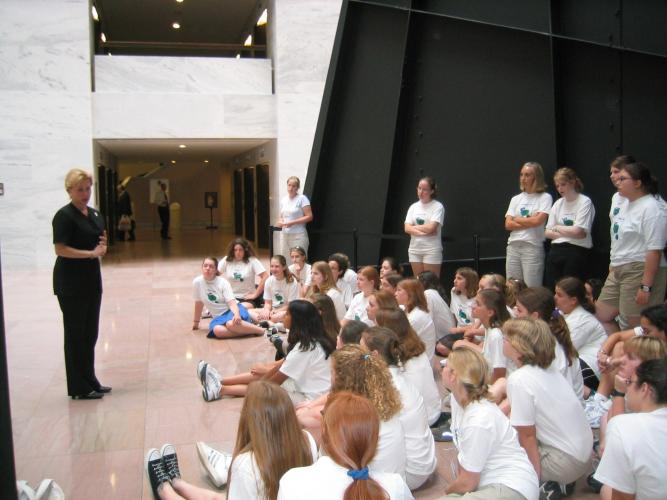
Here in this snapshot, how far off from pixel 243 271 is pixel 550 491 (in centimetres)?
675

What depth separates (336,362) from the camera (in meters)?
3.61

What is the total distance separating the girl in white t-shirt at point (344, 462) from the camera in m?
2.51

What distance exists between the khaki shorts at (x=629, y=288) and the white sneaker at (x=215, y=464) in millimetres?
3595

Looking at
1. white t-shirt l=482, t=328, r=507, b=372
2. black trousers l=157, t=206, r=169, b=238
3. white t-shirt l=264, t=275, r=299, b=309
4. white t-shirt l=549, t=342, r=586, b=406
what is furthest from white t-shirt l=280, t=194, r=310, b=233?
black trousers l=157, t=206, r=169, b=238

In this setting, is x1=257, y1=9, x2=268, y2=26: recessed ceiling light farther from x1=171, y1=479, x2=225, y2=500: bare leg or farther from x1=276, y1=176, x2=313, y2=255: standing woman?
x1=171, y1=479, x2=225, y2=500: bare leg

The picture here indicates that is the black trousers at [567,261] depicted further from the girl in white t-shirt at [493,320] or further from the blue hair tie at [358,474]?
the blue hair tie at [358,474]

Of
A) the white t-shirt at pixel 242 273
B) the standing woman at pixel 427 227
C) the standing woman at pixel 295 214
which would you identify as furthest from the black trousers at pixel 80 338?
the standing woman at pixel 295 214

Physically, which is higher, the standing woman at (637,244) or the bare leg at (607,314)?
the standing woman at (637,244)

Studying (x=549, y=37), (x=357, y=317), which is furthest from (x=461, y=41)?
(x=357, y=317)

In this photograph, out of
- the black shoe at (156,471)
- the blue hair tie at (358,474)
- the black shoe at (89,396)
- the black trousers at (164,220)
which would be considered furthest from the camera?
the black trousers at (164,220)

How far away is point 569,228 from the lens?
282 inches

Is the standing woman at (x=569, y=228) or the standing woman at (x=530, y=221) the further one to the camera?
the standing woman at (x=530, y=221)

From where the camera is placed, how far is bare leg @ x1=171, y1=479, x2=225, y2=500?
12.4ft

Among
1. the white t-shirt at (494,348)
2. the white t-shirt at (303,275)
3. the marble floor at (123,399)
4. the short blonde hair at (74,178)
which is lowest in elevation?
the marble floor at (123,399)
